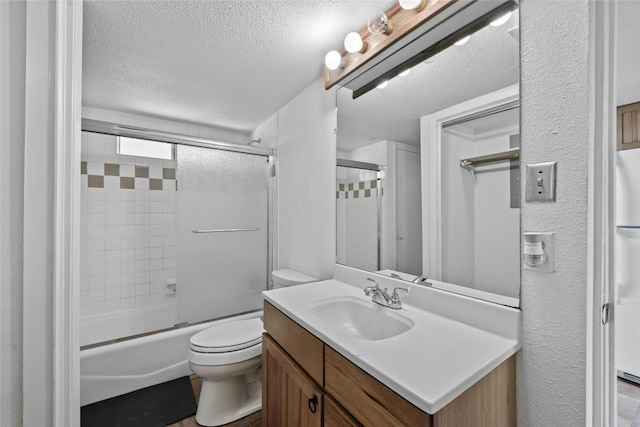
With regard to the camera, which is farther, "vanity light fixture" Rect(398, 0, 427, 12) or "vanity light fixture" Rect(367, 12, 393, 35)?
"vanity light fixture" Rect(367, 12, 393, 35)

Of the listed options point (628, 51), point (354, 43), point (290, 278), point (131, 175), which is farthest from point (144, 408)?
point (628, 51)

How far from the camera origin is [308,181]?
1939 millimetres

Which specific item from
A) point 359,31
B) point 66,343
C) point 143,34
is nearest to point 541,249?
point 359,31

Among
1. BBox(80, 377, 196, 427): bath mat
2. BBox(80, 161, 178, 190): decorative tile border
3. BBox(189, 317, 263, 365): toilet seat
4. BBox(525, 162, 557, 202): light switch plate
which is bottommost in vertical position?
BBox(80, 377, 196, 427): bath mat

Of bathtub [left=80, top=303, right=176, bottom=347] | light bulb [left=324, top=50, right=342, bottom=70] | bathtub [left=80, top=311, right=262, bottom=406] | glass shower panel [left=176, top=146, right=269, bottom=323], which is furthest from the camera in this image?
bathtub [left=80, top=303, right=176, bottom=347]

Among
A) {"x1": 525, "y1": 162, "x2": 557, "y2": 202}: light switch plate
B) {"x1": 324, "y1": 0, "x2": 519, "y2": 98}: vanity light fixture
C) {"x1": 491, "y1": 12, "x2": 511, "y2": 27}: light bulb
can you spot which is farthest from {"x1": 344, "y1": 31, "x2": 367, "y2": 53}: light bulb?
{"x1": 525, "y1": 162, "x2": 557, "y2": 202}: light switch plate

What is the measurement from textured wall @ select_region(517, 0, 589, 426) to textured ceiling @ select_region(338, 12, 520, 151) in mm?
74

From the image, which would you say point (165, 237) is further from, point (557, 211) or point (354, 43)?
point (557, 211)

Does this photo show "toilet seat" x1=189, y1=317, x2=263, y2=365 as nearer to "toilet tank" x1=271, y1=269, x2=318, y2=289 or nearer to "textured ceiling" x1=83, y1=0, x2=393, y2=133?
"toilet tank" x1=271, y1=269, x2=318, y2=289

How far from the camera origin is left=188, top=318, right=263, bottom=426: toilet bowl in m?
1.46

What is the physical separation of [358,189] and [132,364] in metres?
1.92

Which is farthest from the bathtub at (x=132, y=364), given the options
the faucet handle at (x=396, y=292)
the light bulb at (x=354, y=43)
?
the light bulb at (x=354, y=43)

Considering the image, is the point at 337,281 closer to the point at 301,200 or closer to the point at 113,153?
the point at 301,200

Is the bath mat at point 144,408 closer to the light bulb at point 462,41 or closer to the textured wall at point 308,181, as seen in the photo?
the textured wall at point 308,181
